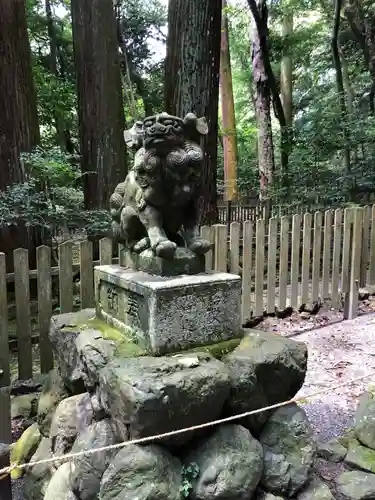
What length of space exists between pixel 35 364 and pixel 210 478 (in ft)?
10.3

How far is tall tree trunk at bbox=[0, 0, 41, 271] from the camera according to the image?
5465 millimetres

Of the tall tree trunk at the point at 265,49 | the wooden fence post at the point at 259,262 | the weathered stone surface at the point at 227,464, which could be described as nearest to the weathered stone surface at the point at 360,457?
the weathered stone surface at the point at 227,464

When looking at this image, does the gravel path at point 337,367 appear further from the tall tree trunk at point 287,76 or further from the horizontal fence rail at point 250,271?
the tall tree trunk at point 287,76

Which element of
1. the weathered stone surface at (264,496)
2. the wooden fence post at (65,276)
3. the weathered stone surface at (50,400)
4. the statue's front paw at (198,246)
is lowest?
the weathered stone surface at (264,496)

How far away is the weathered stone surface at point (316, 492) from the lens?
240 centimetres

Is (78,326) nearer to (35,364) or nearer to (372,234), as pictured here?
(35,364)

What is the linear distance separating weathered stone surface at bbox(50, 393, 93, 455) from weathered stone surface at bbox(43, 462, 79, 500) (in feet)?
0.49

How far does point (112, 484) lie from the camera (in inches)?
81.9

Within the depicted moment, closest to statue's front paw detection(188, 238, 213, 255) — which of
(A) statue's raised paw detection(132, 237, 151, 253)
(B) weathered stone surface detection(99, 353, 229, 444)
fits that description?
(A) statue's raised paw detection(132, 237, 151, 253)

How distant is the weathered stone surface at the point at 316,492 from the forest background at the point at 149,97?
3.49 metres

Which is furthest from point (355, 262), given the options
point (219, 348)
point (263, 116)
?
point (263, 116)

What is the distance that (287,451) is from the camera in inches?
98.7

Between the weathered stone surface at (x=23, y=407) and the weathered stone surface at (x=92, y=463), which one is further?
the weathered stone surface at (x=23, y=407)

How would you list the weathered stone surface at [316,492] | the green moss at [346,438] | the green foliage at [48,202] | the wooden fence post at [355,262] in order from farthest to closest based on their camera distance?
1. the wooden fence post at [355,262]
2. the green foliage at [48,202]
3. the green moss at [346,438]
4. the weathered stone surface at [316,492]
